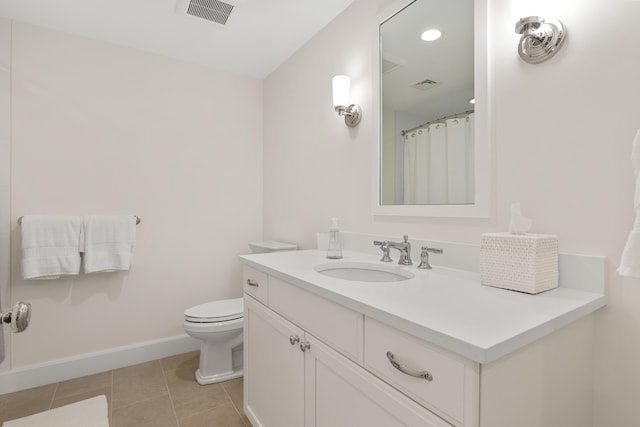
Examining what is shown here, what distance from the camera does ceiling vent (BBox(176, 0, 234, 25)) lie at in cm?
180

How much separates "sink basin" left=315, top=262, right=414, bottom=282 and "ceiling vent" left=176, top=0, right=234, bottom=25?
154 centimetres

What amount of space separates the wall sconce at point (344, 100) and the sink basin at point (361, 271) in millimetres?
789

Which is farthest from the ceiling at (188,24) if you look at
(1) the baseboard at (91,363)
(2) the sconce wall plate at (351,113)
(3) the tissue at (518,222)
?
(1) the baseboard at (91,363)

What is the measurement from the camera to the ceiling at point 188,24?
1853 millimetres

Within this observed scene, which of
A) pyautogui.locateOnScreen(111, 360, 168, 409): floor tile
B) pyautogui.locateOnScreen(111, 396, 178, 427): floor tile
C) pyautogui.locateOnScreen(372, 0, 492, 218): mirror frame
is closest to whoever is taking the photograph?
pyautogui.locateOnScreen(372, 0, 492, 218): mirror frame

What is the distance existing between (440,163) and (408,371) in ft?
3.04

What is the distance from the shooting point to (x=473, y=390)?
608 mm

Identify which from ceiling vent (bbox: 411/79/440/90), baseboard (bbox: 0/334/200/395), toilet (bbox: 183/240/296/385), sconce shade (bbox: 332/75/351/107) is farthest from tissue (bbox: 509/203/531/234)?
baseboard (bbox: 0/334/200/395)

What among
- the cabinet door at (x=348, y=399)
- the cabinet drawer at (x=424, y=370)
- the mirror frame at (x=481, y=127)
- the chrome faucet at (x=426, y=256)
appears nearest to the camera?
the cabinet drawer at (x=424, y=370)

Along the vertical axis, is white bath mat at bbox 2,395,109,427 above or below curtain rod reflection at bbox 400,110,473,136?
below

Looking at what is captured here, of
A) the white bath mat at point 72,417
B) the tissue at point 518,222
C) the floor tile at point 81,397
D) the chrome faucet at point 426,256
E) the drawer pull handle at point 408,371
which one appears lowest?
the floor tile at point 81,397

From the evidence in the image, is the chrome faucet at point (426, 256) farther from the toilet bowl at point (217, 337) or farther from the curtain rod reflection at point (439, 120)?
A: the toilet bowl at point (217, 337)

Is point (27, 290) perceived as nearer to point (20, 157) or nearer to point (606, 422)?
point (20, 157)

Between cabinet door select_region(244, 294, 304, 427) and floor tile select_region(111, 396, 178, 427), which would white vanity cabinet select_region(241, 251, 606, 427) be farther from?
floor tile select_region(111, 396, 178, 427)
